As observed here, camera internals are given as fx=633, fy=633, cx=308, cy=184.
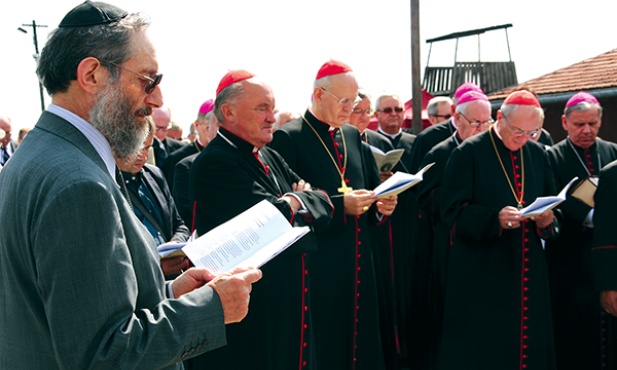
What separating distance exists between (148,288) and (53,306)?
258 mm

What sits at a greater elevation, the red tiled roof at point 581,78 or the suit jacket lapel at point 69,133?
the suit jacket lapel at point 69,133

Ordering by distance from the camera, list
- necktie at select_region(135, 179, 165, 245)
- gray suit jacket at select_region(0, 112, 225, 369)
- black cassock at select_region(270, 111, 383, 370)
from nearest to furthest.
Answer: gray suit jacket at select_region(0, 112, 225, 369), necktie at select_region(135, 179, 165, 245), black cassock at select_region(270, 111, 383, 370)

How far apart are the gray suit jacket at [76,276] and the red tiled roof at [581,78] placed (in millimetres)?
13709

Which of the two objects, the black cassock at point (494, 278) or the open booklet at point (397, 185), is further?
the black cassock at point (494, 278)

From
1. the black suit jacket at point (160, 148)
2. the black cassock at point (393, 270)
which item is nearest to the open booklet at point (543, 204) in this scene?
the black cassock at point (393, 270)

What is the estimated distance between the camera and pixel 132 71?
1.73 metres

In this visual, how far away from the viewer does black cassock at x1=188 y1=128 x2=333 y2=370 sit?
3.43 metres

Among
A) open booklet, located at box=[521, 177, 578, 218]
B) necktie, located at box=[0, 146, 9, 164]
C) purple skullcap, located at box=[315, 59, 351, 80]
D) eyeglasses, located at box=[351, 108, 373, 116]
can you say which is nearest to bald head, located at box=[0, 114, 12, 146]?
necktie, located at box=[0, 146, 9, 164]

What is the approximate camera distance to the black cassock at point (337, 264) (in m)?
4.29

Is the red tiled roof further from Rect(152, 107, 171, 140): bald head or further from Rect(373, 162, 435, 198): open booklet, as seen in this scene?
Rect(373, 162, 435, 198): open booklet

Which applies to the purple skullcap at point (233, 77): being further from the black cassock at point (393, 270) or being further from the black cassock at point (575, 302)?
the black cassock at point (575, 302)

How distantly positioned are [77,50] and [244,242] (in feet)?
2.92

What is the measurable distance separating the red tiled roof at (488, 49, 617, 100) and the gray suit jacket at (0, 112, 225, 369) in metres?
13.7

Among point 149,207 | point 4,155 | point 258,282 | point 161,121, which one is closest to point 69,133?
point 258,282
